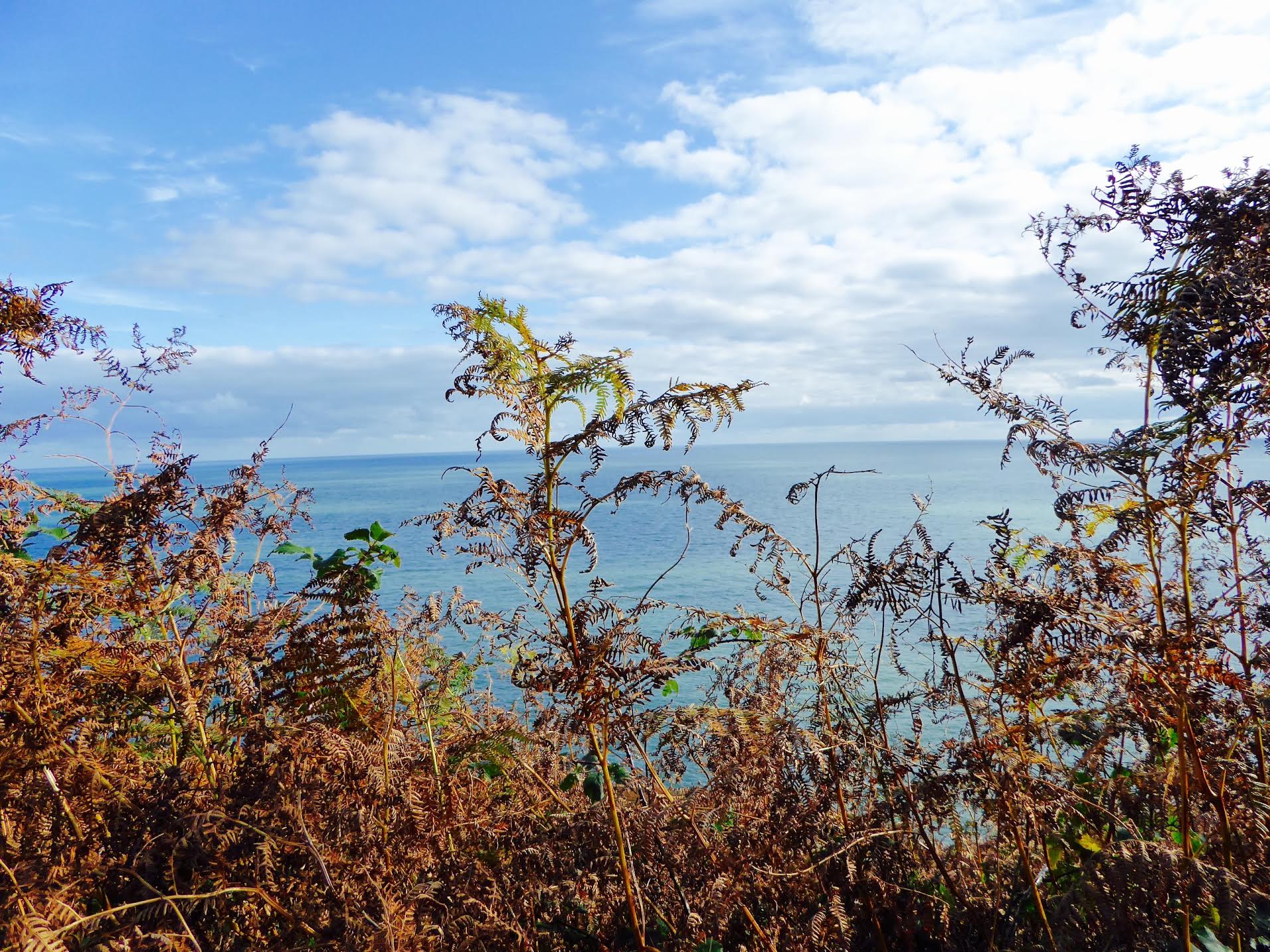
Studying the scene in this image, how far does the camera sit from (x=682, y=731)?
227 centimetres

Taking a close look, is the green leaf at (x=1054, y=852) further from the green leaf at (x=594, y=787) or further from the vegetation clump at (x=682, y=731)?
the green leaf at (x=594, y=787)

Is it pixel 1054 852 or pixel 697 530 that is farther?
pixel 697 530

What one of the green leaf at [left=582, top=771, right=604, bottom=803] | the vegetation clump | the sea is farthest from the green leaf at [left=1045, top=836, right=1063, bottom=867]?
the green leaf at [left=582, top=771, right=604, bottom=803]

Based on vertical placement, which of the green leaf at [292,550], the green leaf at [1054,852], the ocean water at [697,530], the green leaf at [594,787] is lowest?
the ocean water at [697,530]

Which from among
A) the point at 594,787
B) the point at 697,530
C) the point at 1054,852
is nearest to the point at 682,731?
the point at 594,787

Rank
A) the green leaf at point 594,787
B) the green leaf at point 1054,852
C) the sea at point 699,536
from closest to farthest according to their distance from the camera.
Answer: the green leaf at point 1054,852, the green leaf at point 594,787, the sea at point 699,536

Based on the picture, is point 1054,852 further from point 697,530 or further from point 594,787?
point 697,530

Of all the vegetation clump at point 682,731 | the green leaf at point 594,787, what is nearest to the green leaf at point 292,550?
the vegetation clump at point 682,731

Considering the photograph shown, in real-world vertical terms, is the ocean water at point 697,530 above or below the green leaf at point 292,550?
below

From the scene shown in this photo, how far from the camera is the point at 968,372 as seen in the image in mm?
2365

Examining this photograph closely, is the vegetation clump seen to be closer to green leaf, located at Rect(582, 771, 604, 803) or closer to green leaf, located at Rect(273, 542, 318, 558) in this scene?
green leaf, located at Rect(582, 771, 604, 803)

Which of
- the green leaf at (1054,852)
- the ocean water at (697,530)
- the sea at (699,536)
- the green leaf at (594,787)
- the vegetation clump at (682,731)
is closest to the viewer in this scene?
the vegetation clump at (682,731)

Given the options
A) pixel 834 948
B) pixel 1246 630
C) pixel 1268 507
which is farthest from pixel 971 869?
pixel 1268 507

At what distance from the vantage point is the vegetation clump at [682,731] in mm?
1929
